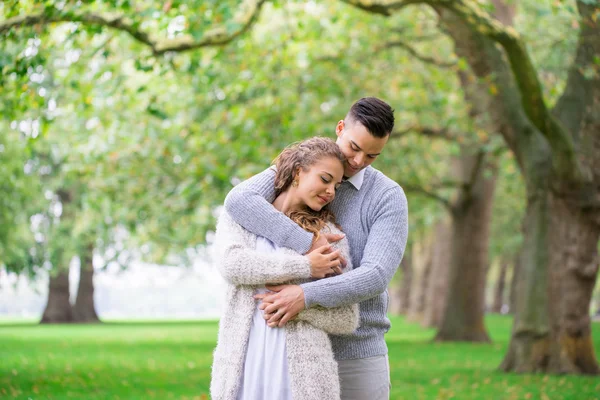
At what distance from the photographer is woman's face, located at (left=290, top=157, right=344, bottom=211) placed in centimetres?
434

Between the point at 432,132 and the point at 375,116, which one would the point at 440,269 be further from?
the point at 375,116

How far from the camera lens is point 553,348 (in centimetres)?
1452

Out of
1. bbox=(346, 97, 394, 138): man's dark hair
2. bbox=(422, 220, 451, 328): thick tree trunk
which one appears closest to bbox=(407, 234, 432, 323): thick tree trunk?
bbox=(422, 220, 451, 328): thick tree trunk

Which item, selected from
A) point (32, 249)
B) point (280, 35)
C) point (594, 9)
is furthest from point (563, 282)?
point (32, 249)

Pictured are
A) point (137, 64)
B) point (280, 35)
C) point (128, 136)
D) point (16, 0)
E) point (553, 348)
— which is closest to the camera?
point (16, 0)

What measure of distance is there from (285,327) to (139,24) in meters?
8.22

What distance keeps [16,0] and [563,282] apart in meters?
9.21

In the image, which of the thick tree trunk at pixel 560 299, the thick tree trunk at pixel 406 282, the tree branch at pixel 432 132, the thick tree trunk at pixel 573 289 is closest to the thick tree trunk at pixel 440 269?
the tree branch at pixel 432 132

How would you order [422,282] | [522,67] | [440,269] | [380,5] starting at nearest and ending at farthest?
[380,5] < [522,67] < [440,269] < [422,282]

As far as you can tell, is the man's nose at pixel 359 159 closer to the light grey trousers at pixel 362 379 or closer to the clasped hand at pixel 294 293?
the clasped hand at pixel 294 293

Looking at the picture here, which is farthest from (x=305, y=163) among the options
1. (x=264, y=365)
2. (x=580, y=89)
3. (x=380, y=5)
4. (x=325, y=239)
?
(x=580, y=89)

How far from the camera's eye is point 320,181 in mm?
4332

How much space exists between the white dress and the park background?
6.79 meters

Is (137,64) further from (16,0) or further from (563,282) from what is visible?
(563,282)
